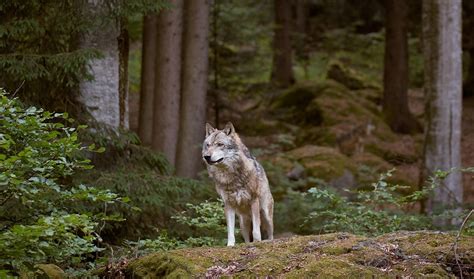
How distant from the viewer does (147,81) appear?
18.1 metres

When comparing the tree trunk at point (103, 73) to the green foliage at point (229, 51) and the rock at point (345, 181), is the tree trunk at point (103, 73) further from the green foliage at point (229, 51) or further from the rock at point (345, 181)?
the green foliage at point (229, 51)

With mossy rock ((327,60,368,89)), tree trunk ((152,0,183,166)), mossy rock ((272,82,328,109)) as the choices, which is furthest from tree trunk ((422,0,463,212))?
mossy rock ((327,60,368,89))

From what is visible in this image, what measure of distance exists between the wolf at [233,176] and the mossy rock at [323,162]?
35.2 feet

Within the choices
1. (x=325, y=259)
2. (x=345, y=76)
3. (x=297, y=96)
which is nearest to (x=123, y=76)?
(x=325, y=259)

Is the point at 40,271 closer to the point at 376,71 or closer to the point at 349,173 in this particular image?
the point at 349,173

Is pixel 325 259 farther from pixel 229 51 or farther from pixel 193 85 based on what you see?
pixel 229 51

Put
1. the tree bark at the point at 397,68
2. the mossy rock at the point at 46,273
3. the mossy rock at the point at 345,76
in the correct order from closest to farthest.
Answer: the mossy rock at the point at 46,273 → the tree bark at the point at 397,68 → the mossy rock at the point at 345,76

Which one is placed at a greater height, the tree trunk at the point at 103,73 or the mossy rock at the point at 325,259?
the tree trunk at the point at 103,73

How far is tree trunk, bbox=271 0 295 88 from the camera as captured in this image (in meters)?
27.6

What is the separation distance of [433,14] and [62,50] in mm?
7403

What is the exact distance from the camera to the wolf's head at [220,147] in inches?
276

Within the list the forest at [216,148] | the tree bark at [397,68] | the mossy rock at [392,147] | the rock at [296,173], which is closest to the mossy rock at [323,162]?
the forest at [216,148]

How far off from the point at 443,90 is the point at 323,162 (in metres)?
5.73

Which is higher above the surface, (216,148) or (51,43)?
(51,43)
